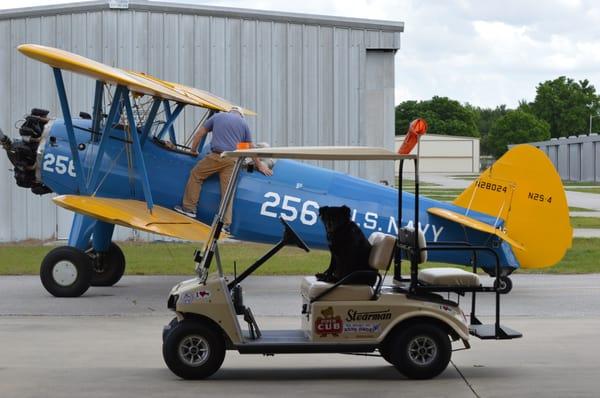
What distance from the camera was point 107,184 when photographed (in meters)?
15.5

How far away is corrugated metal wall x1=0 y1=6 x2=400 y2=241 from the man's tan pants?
982 centimetres

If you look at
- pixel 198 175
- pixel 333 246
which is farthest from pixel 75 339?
pixel 198 175

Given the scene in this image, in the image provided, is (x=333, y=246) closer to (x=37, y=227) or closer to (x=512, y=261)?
(x=512, y=261)

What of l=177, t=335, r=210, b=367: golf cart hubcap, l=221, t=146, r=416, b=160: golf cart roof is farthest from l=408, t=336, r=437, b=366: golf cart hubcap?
l=177, t=335, r=210, b=367: golf cart hubcap

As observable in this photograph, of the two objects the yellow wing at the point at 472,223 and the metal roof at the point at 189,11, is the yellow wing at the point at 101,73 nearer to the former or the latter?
the yellow wing at the point at 472,223

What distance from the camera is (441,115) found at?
562 ft

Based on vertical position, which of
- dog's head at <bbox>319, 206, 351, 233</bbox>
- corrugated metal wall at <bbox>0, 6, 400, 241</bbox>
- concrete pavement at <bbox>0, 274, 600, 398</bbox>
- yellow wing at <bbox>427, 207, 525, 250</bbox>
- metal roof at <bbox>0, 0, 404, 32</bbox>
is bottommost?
concrete pavement at <bbox>0, 274, 600, 398</bbox>

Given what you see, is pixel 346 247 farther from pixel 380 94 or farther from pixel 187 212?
pixel 380 94

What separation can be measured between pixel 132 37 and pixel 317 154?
16.9m

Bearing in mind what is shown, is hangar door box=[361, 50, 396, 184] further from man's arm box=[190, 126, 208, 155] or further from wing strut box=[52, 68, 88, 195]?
wing strut box=[52, 68, 88, 195]

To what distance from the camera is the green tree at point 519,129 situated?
495ft

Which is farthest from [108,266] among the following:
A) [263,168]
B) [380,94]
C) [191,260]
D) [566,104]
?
[566,104]

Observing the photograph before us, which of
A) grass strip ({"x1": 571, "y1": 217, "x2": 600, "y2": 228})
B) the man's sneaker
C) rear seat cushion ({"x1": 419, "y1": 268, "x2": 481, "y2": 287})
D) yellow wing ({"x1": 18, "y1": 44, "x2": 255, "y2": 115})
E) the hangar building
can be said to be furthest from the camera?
the hangar building

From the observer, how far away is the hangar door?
25156 mm
